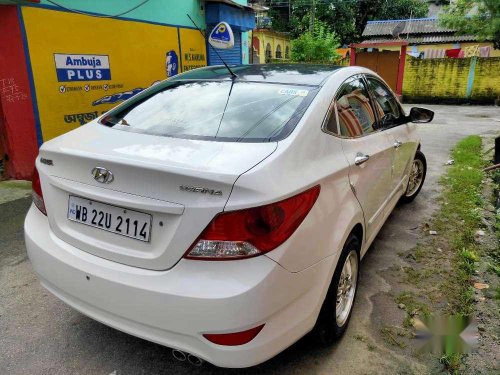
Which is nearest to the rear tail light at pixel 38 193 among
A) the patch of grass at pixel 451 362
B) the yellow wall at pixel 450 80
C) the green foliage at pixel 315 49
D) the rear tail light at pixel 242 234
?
the rear tail light at pixel 242 234

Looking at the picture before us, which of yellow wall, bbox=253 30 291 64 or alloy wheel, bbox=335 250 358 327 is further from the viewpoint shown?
yellow wall, bbox=253 30 291 64

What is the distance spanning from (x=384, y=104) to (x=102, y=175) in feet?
8.53

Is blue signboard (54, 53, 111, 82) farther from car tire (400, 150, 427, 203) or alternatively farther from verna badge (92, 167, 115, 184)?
car tire (400, 150, 427, 203)

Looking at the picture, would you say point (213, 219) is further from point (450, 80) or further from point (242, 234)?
point (450, 80)

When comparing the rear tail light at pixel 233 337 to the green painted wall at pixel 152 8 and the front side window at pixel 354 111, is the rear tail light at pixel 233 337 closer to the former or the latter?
the front side window at pixel 354 111

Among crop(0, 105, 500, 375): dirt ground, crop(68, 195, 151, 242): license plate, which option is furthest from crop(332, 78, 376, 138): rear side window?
crop(68, 195, 151, 242): license plate

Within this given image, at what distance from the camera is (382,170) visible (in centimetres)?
303

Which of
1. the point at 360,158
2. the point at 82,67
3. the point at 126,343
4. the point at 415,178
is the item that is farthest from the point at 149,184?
the point at 82,67

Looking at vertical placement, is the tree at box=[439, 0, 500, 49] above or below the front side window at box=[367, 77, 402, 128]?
above

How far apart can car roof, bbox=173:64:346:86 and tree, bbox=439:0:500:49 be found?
18138 mm

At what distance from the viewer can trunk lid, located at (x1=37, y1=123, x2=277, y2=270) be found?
5.43ft

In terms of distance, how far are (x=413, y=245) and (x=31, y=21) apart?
5.12 metres

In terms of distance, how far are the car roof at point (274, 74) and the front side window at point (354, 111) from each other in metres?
0.17

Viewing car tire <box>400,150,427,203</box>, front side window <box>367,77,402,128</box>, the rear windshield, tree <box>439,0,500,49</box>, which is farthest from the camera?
tree <box>439,0,500,49</box>
